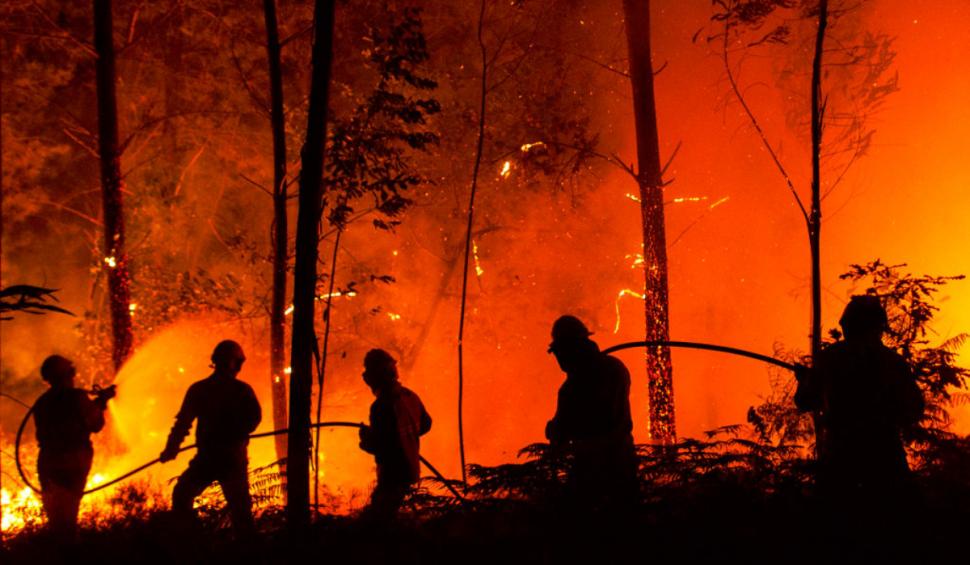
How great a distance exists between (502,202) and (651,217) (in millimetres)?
9278

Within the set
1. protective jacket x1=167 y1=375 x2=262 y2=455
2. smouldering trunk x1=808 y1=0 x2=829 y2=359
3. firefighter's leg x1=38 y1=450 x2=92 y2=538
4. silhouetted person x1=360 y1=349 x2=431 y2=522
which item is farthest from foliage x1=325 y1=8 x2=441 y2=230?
smouldering trunk x1=808 y1=0 x2=829 y2=359

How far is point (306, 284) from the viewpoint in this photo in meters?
5.10

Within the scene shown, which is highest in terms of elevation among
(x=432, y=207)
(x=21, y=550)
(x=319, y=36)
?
(x=432, y=207)

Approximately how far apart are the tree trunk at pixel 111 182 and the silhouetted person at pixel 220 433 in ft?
24.0

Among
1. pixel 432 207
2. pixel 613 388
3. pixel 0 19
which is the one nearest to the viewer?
pixel 613 388

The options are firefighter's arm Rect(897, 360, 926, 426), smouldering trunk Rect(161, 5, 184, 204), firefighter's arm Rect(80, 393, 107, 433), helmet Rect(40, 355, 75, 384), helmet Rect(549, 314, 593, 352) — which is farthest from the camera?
smouldering trunk Rect(161, 5, 184, 204)

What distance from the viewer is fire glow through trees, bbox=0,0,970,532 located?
16844 millimetres

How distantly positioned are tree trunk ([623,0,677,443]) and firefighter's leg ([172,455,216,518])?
702cm

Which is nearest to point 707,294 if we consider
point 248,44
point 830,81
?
point 830,81

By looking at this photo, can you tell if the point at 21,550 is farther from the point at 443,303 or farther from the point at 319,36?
the point at 443,303

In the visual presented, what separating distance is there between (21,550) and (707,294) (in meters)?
16.5

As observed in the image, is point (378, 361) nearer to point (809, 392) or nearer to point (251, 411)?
point (251, 411)

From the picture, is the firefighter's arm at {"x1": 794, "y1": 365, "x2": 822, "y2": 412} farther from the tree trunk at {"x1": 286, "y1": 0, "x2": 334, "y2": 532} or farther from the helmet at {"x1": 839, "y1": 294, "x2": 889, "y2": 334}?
the tree trunk at {"x1": 286, "y1": 0, "x2": 334, "y2": 532}

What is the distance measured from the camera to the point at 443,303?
2120 centimetres
